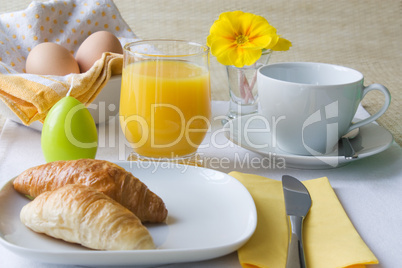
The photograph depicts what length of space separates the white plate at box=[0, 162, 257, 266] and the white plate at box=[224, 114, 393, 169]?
0.56ft

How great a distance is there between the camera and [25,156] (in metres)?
0.92

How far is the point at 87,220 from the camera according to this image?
561 millimetres

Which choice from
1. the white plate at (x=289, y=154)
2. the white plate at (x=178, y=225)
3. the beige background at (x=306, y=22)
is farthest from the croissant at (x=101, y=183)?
the beige background at (x=306, y=22)

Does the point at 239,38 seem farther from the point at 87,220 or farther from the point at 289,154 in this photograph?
the point at 87,220

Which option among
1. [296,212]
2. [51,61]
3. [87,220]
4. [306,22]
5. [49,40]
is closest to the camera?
[87,220]

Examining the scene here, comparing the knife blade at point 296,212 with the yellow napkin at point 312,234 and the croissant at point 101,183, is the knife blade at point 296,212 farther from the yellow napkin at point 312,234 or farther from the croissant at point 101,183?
the croissant at point 101,183

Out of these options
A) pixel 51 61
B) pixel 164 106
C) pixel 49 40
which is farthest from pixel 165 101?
pixel 49 40

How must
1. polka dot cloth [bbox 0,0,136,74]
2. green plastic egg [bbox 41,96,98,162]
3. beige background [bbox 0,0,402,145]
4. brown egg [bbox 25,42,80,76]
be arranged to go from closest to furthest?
1. green plastic egg [bbox 41,96,98,162]
2. brown egg [bbox 25,42,80,76]
3. polka dot cloth [bbox 0,0,136,74]
4. beige background [bbox 0,0,402,145]

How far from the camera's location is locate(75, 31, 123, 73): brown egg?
1.16m

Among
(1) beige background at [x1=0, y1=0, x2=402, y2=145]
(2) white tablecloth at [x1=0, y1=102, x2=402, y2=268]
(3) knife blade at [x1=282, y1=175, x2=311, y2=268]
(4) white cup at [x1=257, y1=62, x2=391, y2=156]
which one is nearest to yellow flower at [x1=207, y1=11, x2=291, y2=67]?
(4) white cup at [x1=257, y1=62, x2=391, y2=156]

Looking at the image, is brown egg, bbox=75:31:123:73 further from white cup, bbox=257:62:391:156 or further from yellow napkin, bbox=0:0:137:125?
white cup, bbox=257:62:391:156

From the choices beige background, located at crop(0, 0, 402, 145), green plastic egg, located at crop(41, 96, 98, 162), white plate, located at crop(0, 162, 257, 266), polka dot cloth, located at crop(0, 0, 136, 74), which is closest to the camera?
white plate, located at crop(0, 162, 257, 266)

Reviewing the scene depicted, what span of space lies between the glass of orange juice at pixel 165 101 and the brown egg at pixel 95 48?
0.91 feet

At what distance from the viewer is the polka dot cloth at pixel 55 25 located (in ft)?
4.14
